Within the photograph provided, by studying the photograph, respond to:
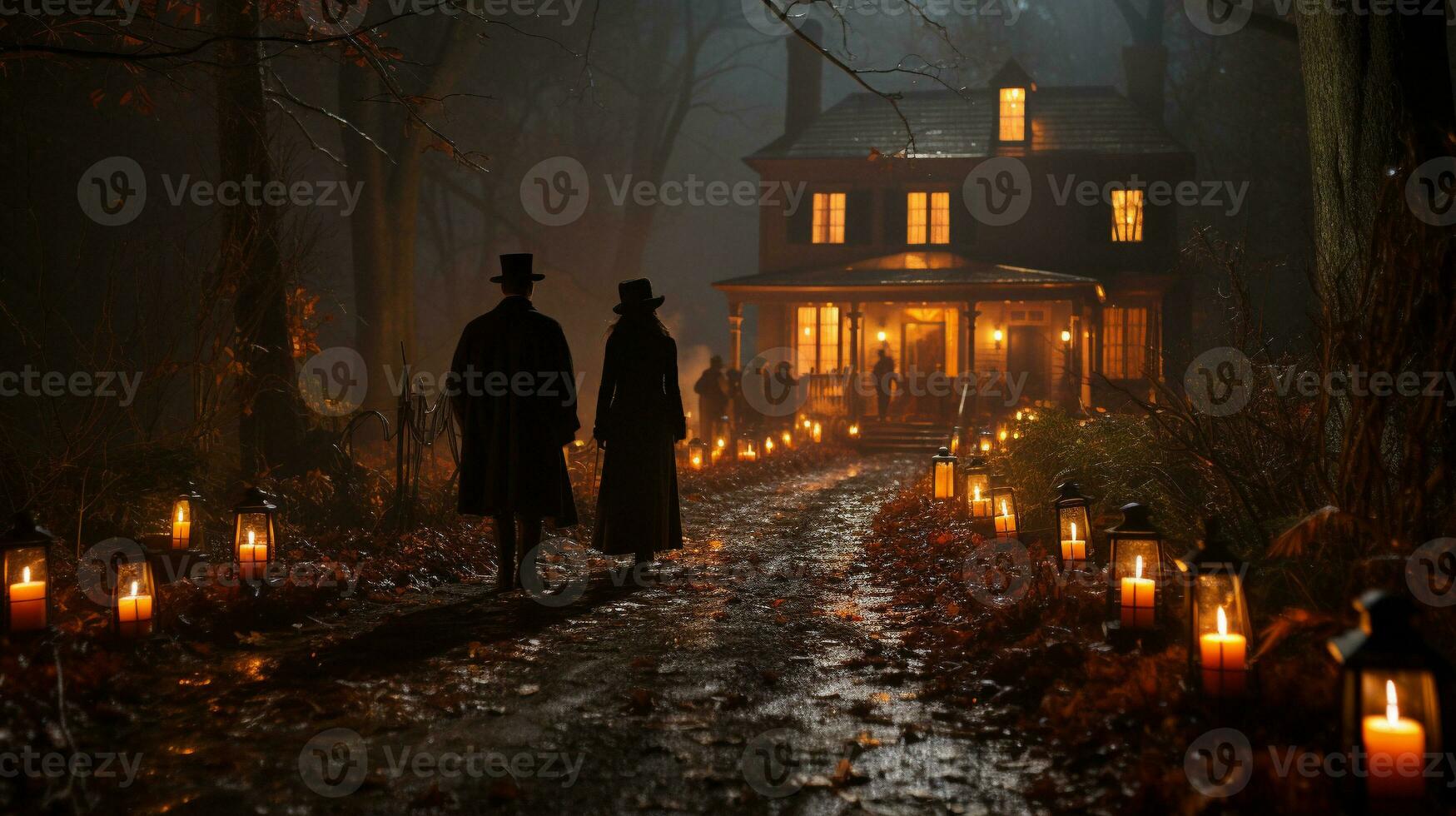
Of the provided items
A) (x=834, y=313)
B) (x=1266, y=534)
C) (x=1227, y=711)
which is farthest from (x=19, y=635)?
(x=834, y=313)

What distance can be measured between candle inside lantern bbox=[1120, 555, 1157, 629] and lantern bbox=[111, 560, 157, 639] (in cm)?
468

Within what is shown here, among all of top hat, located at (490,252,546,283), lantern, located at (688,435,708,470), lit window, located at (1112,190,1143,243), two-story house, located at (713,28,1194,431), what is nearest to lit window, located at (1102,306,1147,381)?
two-story house, located at (713,28,1194,431)

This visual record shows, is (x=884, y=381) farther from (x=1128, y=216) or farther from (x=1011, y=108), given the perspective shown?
(x=1011, y=108)

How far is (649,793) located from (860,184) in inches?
1036

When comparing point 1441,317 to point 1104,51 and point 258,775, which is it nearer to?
point 258,775

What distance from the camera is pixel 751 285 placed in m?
26.9

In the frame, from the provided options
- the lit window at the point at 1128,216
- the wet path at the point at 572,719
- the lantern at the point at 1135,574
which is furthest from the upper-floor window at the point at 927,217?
the lantern at the point at 1135,574

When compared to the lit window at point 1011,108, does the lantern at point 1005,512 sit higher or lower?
lower

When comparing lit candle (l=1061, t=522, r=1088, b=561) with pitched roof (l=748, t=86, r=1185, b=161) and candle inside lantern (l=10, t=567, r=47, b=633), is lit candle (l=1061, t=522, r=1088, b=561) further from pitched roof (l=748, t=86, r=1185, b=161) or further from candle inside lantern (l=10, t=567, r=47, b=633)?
pitched roof (l=748, t=86, r=1185, b=161)

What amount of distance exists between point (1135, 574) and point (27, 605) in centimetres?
506

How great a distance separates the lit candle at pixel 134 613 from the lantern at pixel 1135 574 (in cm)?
462

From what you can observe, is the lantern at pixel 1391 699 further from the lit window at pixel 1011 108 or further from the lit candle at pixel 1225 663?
the lit window at pixel 1011 108

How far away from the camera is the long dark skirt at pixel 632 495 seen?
7.53 m

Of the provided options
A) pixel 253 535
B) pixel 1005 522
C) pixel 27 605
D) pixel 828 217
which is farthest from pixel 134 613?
pixel 828 217
